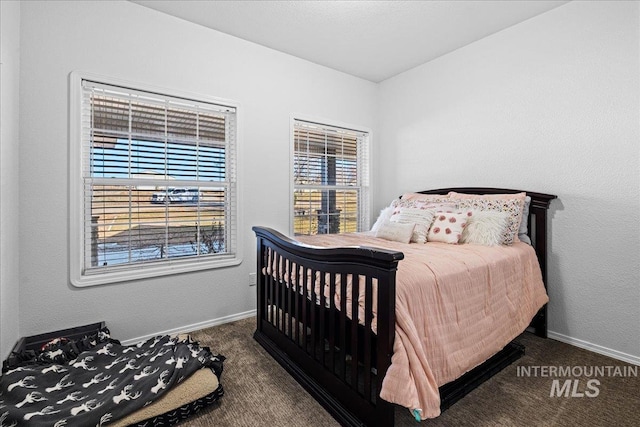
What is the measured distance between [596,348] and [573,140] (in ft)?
5.03

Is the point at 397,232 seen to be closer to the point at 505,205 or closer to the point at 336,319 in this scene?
the point at 505,205

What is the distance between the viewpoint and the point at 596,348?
7.38ft

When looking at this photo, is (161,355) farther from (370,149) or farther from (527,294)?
(370,149)

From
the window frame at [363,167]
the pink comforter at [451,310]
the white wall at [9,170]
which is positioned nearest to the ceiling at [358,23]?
the window frame at [363,167]

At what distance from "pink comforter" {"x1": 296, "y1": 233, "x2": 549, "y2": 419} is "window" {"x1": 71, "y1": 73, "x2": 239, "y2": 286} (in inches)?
Answer: 47.5

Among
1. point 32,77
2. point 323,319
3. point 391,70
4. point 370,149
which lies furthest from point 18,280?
point 391,70

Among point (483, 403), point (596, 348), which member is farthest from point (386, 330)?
point (596, 348)

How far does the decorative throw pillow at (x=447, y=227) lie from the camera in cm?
241

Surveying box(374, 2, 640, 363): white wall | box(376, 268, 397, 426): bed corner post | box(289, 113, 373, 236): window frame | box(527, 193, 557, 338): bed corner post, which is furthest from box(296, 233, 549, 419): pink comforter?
box(289, 113, 373, 236): window frame

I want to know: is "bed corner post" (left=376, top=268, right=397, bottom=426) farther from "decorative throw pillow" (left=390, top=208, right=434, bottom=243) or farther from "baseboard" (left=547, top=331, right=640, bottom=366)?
"baseboard" (left=547, top=331, right=640, bottom=366)

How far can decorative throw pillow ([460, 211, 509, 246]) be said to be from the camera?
89.7 inches

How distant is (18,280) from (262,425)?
1.81m

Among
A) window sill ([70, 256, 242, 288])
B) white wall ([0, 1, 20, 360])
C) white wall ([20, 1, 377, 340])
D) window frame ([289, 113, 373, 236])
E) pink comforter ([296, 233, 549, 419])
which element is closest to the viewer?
pink comforter ([296, 233, 549, 419])

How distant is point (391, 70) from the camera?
3555 mm
